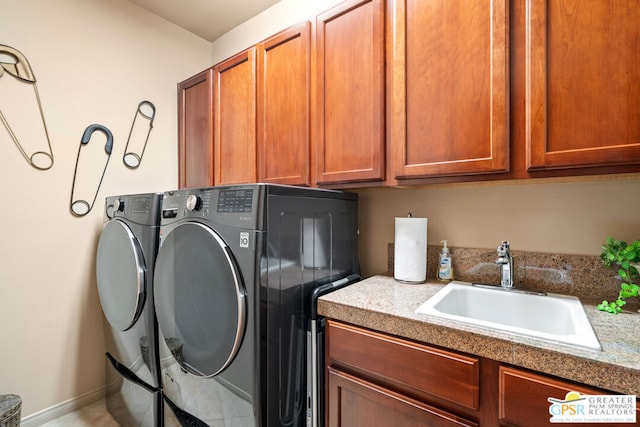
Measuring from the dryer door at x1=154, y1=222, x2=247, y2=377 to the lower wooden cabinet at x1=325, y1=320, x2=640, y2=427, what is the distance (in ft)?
1.31

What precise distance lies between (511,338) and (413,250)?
2.14 feet

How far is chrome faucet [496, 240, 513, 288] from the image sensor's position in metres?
1.29

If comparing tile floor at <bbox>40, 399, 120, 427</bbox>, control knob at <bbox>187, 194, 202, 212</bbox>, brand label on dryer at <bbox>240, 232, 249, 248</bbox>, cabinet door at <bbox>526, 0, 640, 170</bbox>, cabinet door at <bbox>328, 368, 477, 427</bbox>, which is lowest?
tile floor at <bbox>40, 399, 120, 427</bbox>

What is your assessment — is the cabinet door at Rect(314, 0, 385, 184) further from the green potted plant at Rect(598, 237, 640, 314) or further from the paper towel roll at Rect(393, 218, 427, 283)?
the green potted plant at Rect(598, 237, 640, 314)

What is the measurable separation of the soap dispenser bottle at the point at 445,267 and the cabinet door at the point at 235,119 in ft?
3.83

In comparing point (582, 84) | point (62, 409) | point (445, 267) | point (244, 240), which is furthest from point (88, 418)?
point (582, 84)

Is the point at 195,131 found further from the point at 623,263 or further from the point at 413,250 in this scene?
the point at 623,263

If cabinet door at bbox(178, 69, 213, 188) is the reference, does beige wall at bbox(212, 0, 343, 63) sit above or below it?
above

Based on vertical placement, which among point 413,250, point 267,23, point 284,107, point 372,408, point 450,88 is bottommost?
point 372,408

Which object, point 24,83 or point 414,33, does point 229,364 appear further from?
point 24,83

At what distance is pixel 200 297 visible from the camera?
1.22 metres

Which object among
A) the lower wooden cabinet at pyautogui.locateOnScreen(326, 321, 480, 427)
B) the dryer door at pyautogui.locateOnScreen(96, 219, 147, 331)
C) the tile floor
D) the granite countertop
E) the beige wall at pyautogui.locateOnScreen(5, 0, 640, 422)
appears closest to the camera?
the granite countertop

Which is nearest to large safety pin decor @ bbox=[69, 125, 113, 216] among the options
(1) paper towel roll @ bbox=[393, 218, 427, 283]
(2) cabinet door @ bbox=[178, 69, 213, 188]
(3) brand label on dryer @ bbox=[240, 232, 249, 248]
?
(2) cabinet door @ bbox=[178, 69, 213, 188]

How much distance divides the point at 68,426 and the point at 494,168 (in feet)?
8.71
